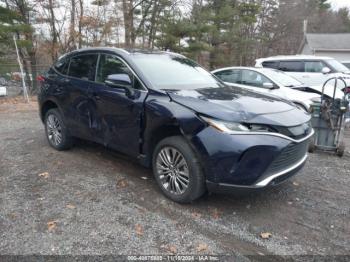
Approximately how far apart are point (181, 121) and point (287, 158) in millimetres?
1155

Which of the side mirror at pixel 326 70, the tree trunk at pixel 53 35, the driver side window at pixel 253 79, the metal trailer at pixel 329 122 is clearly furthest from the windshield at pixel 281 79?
the tree trunk at pixel 53 35

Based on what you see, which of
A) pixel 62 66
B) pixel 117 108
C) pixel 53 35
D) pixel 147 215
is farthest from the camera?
pixel 53 35

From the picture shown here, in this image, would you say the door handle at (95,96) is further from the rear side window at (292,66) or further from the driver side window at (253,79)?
the rear side window at (292,66)

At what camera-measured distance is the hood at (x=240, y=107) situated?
9.88 ft

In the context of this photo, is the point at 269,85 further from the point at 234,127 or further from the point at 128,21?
the point at 128,21

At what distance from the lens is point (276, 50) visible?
110 ft

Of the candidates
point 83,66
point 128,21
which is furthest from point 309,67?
point 128,21

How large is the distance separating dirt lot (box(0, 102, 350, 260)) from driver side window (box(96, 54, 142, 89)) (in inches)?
53.0

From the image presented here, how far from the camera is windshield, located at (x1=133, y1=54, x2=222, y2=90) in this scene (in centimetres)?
378

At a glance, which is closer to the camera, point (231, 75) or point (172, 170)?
point (172, 170)

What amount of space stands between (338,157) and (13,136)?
6.45 metres

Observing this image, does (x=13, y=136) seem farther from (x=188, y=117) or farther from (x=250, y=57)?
(x=250, y=57)

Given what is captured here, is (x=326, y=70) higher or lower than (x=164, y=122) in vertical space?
higher

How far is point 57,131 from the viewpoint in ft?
17.2
